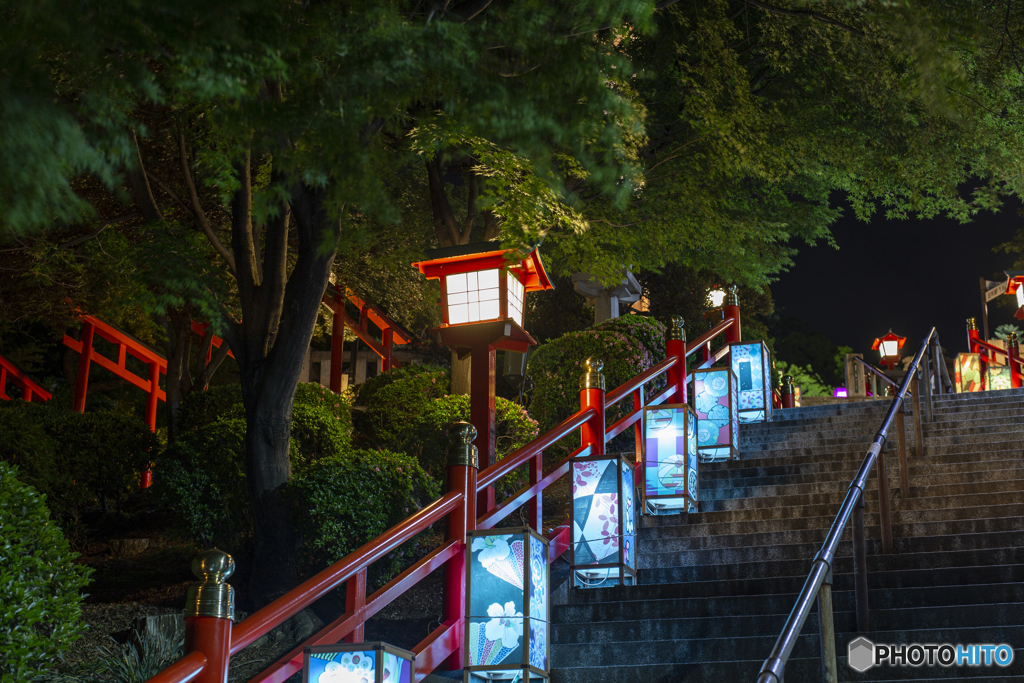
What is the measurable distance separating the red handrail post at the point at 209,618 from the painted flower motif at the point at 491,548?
6.69ft

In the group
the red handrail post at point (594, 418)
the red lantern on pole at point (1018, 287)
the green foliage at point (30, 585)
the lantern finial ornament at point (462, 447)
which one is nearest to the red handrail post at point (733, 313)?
the red handrail post at point (594, 418)

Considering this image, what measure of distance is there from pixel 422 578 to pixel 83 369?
1297 cm

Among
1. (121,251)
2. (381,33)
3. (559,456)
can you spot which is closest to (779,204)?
(559,456)

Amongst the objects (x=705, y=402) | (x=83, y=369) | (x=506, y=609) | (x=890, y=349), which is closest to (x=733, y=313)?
(x=705, y=402)

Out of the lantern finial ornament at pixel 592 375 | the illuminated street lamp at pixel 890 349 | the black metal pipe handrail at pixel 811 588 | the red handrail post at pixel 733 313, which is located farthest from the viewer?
the illuminated street lamp at pixel 890 349

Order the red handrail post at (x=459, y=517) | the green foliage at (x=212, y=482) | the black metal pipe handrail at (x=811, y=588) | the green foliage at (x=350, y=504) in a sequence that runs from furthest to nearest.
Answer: the green foliage at (x=212, y=482), the green foliage at (x=350, y=504), the red handrail post at (x=459, y=517), the black metal pipe handrail at (x=811, y=588)

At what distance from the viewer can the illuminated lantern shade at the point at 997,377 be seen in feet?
65.1

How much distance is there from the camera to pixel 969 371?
2269 cm

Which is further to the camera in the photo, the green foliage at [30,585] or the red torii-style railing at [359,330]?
the red torii-style railing at [359,330]

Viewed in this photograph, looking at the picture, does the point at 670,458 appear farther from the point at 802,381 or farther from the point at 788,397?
the point at 802,381

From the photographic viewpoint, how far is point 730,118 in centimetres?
1097

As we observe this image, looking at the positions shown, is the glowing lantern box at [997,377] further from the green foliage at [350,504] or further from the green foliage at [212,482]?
the green foliage at [212,482]

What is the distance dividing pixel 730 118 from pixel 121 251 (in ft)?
24.3

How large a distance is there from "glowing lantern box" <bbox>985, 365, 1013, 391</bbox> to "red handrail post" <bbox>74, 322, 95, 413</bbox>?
19.6 metres
